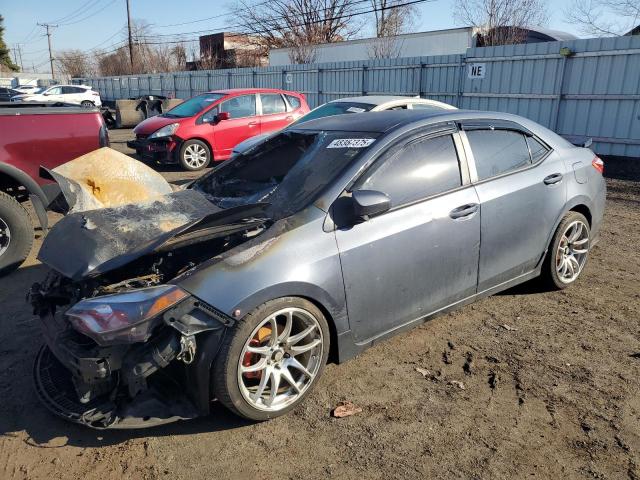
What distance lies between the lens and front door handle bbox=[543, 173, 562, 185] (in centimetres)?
414

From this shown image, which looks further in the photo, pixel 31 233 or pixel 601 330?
pixel 31 233

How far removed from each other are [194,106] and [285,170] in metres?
8.64

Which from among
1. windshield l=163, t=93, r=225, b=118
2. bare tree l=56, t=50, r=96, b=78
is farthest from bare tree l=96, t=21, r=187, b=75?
windshield l=163, t=93, r=225, b=118

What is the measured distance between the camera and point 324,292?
9.73ft

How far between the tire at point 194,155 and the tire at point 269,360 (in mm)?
8777

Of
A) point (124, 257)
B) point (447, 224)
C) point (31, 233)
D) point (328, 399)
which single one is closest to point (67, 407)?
point (124, 257)

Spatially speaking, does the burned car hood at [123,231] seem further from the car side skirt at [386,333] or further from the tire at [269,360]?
the car side skirt at [386,333]

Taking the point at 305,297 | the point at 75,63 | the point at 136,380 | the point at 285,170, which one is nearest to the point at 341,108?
the point at 285,170

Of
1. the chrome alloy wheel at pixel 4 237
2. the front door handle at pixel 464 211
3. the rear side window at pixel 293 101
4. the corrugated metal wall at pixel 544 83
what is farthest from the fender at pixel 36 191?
the corrugated metal wall at pixel 544 83

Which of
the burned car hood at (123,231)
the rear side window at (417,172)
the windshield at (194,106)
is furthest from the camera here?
the windshield at (194,106)

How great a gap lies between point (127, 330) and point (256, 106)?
991 cm

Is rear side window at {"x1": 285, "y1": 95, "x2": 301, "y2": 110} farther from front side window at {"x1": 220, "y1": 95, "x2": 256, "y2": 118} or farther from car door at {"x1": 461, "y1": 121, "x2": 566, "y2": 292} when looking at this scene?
car door at {"x1": 461, "y1": 121, "x2": 566, "y2": 292}

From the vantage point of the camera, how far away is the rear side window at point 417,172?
10.9 ft

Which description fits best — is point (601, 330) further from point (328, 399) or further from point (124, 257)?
point (124, 257)
